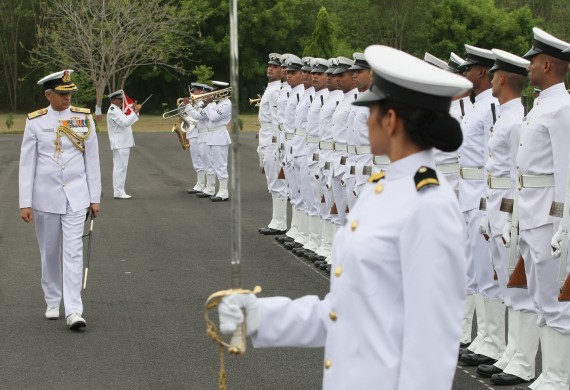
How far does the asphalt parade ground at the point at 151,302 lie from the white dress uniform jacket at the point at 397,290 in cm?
15

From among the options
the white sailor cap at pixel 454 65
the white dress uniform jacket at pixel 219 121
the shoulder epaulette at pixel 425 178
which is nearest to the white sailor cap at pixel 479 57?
the white sailor cap at pixel 454 65

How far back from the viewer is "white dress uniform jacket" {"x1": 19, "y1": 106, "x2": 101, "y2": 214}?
949cm

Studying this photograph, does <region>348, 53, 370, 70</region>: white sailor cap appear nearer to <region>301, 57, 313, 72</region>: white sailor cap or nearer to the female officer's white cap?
<region>301, 57, 313, 72</region>: white sailor cap

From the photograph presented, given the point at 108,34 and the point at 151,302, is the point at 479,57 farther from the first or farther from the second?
the point at 108,34

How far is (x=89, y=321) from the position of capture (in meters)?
9.61

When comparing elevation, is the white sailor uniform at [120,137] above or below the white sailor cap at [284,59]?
below

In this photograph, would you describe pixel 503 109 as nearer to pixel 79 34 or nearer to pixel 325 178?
pixel 325 178

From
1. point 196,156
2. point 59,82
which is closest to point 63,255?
point 59,82

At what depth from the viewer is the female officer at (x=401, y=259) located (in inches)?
134

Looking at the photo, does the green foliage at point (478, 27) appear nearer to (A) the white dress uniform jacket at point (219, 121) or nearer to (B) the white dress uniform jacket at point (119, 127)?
(A) the white dress uniform jacket at point (219, 121)

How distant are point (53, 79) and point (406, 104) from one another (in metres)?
6.39

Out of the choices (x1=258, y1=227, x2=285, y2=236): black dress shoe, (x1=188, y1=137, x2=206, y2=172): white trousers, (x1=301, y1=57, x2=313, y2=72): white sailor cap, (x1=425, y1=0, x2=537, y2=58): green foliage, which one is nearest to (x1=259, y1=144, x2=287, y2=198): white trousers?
(x1=258, y1=227, x2=285, y2=236): black dress shoe

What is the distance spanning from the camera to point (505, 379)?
7457mm

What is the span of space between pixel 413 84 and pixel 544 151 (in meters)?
3.63
